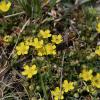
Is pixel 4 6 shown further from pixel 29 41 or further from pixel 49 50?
pixel 49 50

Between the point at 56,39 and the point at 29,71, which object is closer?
the point at 29,71

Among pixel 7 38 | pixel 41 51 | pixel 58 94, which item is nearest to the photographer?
pixel 58 94

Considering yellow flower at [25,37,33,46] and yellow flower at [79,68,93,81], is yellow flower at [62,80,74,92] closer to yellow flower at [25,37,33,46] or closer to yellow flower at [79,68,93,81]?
yellow flower at [79,68,93,81]

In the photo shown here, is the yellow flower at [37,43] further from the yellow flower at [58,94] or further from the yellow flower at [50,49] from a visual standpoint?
the yellow flower at [58,94]

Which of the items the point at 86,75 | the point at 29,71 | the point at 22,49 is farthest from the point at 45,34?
the point at 86,75

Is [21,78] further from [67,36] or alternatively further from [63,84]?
[67,36]

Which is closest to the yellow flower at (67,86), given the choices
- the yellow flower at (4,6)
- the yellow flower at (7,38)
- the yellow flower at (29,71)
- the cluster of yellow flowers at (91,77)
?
the cluster of yellow flowers at (91,77)

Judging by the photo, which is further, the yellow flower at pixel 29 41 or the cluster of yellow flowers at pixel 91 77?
the yellow flower at pixel 29 41
